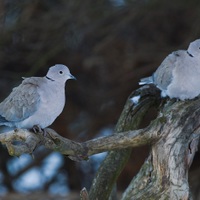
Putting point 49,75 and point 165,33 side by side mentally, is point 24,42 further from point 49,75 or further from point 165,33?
point 49,75

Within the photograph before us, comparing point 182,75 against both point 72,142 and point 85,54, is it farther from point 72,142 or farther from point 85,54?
point 85,54

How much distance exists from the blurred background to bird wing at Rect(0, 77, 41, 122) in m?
1.07

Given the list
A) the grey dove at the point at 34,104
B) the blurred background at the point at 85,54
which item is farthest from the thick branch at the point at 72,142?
the blurred background at the point at 85,54

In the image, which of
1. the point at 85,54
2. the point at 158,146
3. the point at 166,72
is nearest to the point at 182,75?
the point at 166,72

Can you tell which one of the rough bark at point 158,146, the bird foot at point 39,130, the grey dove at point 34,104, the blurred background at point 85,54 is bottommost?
the rough bark at point 158,146

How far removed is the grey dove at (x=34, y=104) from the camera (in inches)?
167

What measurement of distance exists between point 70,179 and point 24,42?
218 centimetres

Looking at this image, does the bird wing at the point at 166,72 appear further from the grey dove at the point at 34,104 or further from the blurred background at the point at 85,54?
the blurred background at the point at 85,54

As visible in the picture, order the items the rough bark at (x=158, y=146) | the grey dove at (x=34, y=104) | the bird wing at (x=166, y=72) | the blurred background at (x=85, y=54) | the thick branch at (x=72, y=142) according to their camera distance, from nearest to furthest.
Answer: the thick branch at (x=72, y=142), the rough bark at (x=158, y=146), the grey dove at (x=34, y=104), the bird wing at (x=166, y=72), the blurred background at (x=85, y=54)

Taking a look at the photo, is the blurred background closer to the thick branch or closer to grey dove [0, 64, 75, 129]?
grey dove [0, 64, 75, 129]

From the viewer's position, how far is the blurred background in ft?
19.8

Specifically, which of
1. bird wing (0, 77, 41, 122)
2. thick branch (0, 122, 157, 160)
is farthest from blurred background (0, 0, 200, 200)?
thick branch (0, 122, 157, 160)

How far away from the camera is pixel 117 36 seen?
→ 6.80m

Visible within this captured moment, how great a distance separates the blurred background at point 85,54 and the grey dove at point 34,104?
1.07 meters
